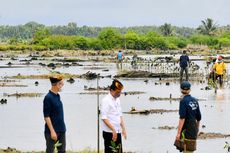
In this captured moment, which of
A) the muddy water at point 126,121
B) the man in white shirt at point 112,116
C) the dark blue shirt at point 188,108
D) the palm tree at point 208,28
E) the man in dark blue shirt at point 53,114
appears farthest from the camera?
the palm tree at point 208,28

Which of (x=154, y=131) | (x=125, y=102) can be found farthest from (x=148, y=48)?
(x=154, y=131)

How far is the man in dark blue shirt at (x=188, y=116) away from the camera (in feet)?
33.6

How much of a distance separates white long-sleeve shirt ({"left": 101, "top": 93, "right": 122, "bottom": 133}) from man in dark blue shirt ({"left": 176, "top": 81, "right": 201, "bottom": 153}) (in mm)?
1026

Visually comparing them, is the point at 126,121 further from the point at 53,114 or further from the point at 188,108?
the point at 53,114

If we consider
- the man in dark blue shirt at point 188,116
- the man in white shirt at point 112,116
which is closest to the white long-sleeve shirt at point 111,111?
the man in white shirt at point 112,116

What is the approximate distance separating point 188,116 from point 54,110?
7.40 ft

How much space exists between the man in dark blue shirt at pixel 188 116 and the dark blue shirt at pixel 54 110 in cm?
198

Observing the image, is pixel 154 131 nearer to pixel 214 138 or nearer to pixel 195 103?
pixel 214 138

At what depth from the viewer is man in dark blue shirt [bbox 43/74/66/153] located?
952cm

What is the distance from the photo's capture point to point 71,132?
718 inches

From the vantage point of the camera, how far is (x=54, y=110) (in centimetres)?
958

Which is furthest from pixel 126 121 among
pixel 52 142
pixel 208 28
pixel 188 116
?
pixel 208 28

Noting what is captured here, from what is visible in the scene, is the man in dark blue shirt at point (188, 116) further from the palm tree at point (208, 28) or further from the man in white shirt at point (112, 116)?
the palm tree at point (208, 28)

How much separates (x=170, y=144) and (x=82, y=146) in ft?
7.31
